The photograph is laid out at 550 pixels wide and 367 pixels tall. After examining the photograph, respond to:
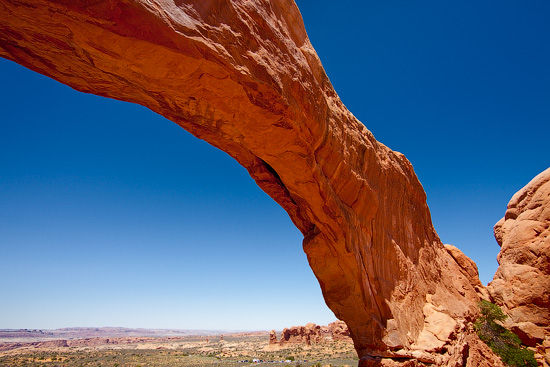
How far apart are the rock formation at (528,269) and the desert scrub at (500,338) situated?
1.66 ft

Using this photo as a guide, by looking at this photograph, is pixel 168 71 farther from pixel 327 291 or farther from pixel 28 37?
pixel 327 291

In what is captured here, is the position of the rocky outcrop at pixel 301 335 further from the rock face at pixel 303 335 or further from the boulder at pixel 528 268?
the boulder at pixel 528 268

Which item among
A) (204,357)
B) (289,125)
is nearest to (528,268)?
(289,125)

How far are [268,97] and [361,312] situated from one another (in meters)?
8.50

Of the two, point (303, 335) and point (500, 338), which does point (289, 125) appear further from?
point (303, 335)

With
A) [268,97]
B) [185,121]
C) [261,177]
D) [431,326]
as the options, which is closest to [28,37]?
[185,121]

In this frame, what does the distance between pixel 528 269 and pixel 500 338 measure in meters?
3.92

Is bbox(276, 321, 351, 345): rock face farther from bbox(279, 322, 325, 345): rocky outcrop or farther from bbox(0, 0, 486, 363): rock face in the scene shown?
bbox(0, 0, 486, 363): rock face

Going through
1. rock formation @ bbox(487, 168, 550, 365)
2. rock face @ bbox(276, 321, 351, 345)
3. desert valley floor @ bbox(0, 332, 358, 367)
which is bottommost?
desert valley floor @ bbox(0, 332, 358, 367)

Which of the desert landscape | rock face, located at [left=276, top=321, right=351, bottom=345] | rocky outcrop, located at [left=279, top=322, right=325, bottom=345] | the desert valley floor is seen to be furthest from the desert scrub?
rocky outcrop, located at [left=279, top=322, right=325, bottom=345]

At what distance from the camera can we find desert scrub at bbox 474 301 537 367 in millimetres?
13438

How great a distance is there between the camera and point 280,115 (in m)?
8.27

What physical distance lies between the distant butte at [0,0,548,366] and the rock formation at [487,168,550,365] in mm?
1972

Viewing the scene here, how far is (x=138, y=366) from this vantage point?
1267 inches
